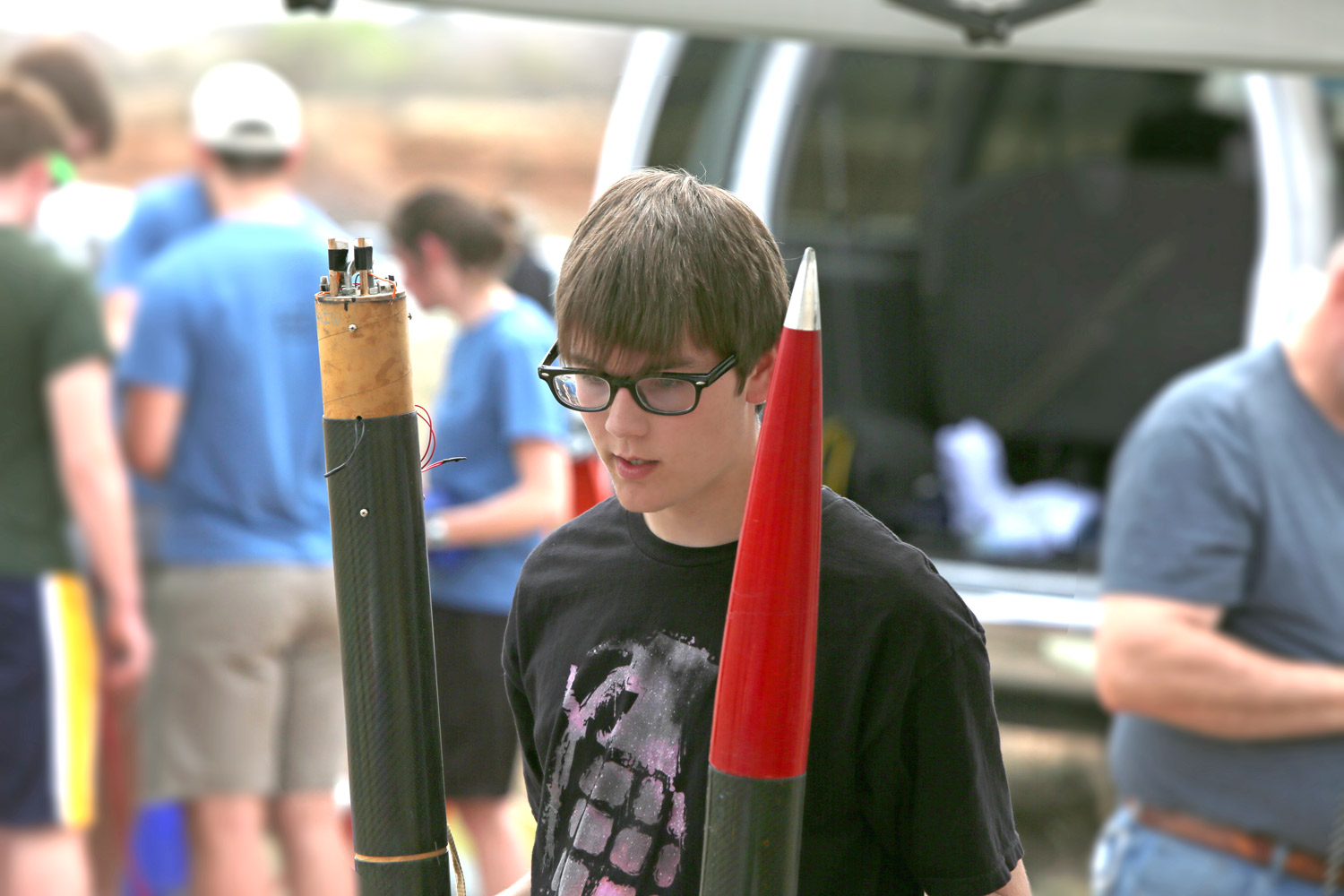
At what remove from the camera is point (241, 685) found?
294 centimetres

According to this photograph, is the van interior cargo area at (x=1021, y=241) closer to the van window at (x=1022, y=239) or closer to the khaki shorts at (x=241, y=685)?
the van window at (x=1022, y=239)

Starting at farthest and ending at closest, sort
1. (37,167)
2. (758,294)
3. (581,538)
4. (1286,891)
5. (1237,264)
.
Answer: (1237,264)
(37,167)
(1286,891)
(581,538)
(758,294)

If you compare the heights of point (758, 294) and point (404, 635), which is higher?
point (758, 294)

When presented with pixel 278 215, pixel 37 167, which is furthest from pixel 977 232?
pixel 37 167

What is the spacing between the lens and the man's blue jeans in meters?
1.84

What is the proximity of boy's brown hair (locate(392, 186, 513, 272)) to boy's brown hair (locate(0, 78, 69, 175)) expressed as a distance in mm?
719

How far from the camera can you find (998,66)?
4.99 m

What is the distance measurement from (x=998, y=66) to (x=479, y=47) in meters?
1.82

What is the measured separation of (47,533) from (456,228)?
0.99 m

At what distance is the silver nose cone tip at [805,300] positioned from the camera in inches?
25.2

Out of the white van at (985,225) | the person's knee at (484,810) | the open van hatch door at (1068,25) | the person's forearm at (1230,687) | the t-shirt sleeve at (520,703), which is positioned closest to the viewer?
the t-shirt sleeve at (520,703)

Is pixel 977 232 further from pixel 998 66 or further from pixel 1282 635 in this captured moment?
pixel 1282 635

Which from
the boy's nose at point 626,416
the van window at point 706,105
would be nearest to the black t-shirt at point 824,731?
the boy's nose at point 626,416

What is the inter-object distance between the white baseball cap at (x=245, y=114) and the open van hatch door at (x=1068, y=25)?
4.54ft
